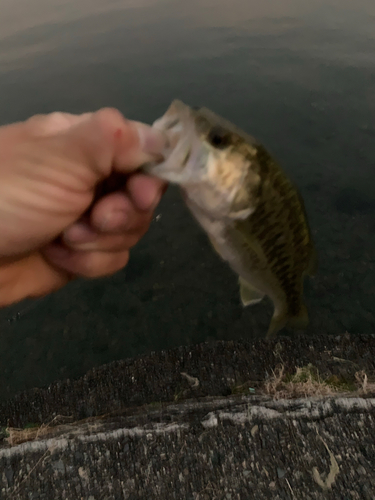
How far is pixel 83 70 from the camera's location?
907 centimetres

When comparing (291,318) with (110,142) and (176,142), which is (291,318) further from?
(110,142)

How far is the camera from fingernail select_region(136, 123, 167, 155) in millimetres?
1447

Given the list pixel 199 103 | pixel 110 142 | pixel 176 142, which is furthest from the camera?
pixel 199 103

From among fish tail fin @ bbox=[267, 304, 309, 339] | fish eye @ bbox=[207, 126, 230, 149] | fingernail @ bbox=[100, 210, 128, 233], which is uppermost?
fish eye @ bbox=[207, 126, 230, 149]

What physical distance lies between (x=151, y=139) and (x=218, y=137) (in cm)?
31

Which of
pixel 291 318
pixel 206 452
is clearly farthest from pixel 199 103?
pixel 206 452

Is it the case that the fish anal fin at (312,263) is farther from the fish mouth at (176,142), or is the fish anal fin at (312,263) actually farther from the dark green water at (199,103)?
the dark green water at (199,103)

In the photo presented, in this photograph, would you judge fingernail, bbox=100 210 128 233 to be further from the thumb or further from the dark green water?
the dark green water

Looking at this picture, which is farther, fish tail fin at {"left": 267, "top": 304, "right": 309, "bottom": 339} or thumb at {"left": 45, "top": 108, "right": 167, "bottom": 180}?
fish tail fin at {"left": 267, "top": 304, "right": 309, "bottom": 339}

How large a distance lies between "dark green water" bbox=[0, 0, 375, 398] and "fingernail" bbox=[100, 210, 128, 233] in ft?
8.49

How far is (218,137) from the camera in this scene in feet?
5.13

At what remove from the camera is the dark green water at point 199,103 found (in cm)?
416

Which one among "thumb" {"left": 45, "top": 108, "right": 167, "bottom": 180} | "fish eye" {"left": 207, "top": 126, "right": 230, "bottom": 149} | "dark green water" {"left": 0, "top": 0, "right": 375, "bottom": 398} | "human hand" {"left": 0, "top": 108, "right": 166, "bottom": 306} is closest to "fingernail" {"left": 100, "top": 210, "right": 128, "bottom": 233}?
"human hand" {"left": 0, "top": 108, "right": 166, "bottom": 306}

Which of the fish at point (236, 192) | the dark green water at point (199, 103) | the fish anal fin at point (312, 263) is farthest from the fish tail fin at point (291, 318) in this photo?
the dark green water at point (199, 103)
